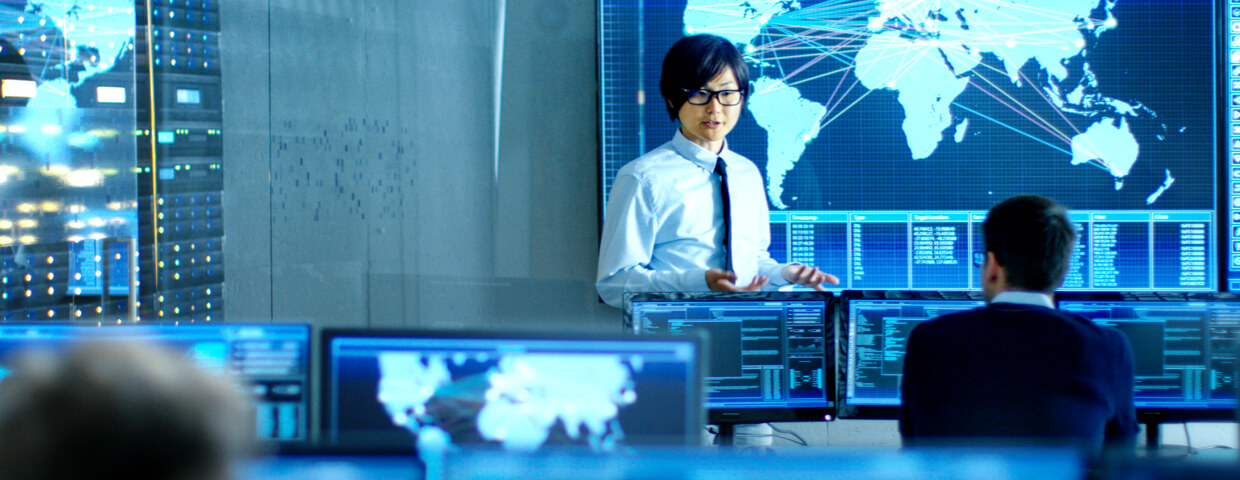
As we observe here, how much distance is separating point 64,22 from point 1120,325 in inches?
92.4

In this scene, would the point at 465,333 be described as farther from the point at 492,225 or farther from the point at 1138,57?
the point at 1138,57

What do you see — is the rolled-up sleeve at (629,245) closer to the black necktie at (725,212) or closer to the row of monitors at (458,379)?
the black necktie at (725,212)

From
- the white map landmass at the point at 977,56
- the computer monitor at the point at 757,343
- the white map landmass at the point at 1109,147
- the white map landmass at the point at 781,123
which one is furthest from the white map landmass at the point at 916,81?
the computer monitor at the point at 757,343

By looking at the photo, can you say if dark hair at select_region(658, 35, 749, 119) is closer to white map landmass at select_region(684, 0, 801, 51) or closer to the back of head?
white map landmass at select_region(684, 0, 801, 51)

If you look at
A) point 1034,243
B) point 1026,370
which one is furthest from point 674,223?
point 1026,370

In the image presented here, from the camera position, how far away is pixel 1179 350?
6.76ft

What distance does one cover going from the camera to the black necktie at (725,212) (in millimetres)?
2857

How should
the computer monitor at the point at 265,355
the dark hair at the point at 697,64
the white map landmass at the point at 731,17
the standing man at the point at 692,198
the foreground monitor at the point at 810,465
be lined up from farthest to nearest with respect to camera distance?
the white map landmass at the point at 731,17
the dark hair at the point at 697,64
the standing man at the point at 692,198
the computer monitor at the point at 265,355
the foreground monitor at the point at 810,465

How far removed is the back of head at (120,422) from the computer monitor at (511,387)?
81 centimetres

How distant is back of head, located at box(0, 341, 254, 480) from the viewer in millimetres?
492

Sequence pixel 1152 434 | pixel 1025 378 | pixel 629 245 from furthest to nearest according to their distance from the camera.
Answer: pixel 629 245, pixel 1152 434, pixel 1025 378

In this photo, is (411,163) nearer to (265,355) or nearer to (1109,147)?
(265,355)

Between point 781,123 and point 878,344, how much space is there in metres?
1.80

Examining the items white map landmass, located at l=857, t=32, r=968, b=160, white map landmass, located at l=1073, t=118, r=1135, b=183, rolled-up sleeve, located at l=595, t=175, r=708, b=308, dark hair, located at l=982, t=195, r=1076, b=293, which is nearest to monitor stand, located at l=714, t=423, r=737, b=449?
rolled-up sleeve, located at l=595, t=175, r=708, b=308
